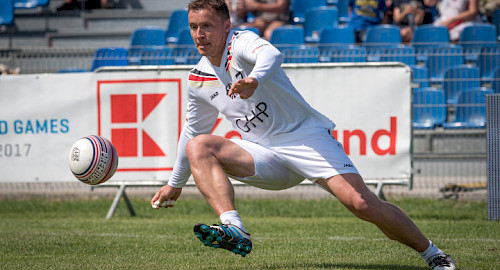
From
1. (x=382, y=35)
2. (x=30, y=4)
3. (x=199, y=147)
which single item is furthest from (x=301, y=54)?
(x=30, y=4)

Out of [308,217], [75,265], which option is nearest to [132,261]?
[75,265]

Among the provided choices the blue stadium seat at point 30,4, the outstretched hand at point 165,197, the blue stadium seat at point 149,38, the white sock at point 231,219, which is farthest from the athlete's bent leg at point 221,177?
the blue stadium seat at point 30,4

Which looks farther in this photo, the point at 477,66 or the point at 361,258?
the point at 477,66

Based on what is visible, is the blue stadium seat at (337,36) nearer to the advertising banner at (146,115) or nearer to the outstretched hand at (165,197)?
the advertising banner at (146,115)

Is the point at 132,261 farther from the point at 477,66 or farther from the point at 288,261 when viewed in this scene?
the point at 477,66

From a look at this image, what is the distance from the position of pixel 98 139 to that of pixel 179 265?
1.41 metres

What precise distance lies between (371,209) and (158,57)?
625cm

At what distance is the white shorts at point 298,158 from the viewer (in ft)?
17.0

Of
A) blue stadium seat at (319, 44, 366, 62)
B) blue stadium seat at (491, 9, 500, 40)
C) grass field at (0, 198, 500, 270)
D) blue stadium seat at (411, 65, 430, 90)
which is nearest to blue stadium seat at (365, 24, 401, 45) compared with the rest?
blue stadium seat at (411, 65, 430, 90)

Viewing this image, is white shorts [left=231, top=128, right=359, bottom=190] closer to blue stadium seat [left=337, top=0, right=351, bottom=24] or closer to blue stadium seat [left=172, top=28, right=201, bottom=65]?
blue stadium seat [left=172, top=28, right=201, bottom=65]

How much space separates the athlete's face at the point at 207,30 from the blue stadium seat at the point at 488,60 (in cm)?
610

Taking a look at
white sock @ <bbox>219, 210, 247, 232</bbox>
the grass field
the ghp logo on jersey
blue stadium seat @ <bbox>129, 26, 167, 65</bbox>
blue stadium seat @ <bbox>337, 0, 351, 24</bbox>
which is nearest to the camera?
white sock @ <bbox>219, 210, 247, 232</bbox>

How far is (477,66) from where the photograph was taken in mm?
Result: 10688

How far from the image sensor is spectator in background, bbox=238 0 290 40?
15.2 metres
